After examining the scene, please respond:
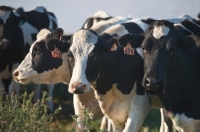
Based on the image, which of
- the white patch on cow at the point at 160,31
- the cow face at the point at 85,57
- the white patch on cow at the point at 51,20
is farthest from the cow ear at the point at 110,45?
the white patch on cow at the point at 51,20

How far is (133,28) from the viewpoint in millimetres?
10906

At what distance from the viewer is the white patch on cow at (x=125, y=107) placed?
32.1 ft

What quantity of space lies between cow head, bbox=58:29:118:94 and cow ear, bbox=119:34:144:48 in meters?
0.38

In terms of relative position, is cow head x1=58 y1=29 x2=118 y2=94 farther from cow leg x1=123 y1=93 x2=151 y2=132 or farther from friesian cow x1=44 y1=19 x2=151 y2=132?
cow leg x1=123 y1=93 x2=151 y2=132

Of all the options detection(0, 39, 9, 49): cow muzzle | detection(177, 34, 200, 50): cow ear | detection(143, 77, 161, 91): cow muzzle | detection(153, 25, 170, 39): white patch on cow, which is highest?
detection(153, 25, 170, 39): white patch on cow

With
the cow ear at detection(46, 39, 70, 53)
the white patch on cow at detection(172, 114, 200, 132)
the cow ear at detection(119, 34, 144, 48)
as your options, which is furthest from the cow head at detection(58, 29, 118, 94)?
the white patch on cow at detection(172, 114, 200, 132)

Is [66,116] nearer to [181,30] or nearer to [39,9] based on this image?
[181,30]

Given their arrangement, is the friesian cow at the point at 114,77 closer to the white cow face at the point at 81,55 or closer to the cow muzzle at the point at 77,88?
the white cow face at the point at 81,55

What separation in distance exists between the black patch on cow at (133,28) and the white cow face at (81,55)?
3.95 feet

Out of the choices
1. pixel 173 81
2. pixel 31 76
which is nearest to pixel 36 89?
pixel 31 76

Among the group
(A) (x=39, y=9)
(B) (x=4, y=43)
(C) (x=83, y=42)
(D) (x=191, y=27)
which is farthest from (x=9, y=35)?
(C) (x=83, y=42)

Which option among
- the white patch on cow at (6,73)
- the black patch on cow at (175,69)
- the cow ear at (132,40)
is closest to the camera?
the black patch on cow at (175,69)

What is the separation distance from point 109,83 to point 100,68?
295 millimetres

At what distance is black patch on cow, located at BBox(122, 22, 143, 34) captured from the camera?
35.5ft
